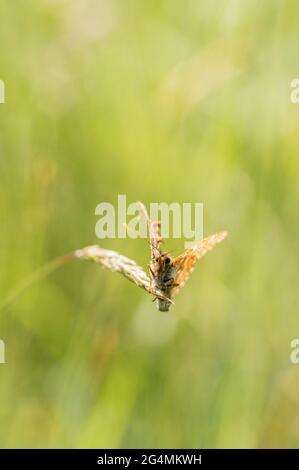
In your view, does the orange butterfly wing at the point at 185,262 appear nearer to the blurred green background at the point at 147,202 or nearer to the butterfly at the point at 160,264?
the butterfly at the point at 160,264

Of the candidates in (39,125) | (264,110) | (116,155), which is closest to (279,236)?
(264,110)

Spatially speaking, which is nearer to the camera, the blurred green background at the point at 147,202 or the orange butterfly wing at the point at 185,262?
the orange butterfly wing at the point at 185,262

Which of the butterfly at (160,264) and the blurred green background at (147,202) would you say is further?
the blurred green background at (147,202)

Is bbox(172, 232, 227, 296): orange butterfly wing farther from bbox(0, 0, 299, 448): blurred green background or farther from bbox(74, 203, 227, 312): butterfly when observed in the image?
bbox(0, 0, 299, 448): blurred green background

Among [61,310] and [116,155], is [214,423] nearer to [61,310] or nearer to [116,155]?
[61,310]

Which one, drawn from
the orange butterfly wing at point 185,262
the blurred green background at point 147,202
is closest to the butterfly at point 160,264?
the orange butterfly wing at point 185,262

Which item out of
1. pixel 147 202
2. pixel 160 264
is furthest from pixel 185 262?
pixel 147 202

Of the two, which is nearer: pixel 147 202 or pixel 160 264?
pixel 160 264

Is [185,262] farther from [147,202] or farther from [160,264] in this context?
[147,202]
